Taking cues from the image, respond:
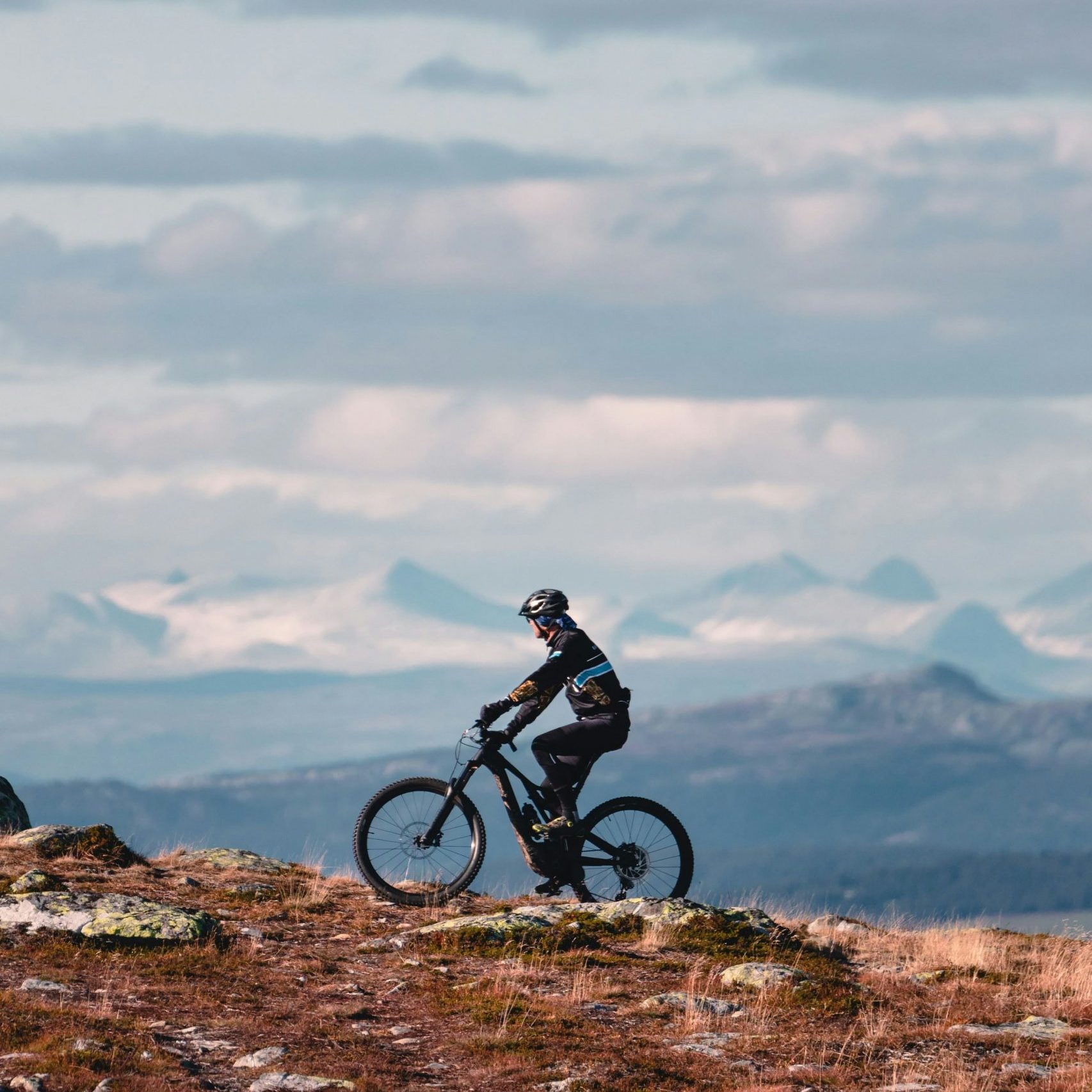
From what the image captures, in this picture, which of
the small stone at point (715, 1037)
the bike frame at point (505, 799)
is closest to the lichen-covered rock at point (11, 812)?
the bike frame at point (505, 799)

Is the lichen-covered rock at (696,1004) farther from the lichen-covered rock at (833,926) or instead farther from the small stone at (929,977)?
the lichen-covered rock at (833,926)

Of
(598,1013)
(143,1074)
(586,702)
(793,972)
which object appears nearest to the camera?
(143,1074)

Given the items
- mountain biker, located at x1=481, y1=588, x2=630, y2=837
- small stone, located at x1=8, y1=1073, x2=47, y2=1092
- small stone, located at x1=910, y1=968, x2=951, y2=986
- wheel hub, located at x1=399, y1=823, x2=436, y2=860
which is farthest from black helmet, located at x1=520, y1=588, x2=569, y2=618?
small stone, located at x1=8, y1=1073, x2=47, y2=1092

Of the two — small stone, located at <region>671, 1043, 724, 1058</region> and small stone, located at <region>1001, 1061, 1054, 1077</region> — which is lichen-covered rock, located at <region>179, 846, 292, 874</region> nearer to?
small stone, located at <region>671, 1043, 724, 1058</region>

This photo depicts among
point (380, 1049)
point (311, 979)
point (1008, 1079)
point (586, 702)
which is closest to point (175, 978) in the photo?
point (311, 979)

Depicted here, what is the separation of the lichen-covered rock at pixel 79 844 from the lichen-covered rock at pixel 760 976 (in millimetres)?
9216

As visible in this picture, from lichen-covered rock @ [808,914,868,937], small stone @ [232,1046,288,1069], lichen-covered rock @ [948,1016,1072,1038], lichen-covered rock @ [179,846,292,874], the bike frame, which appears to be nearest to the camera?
small stone @ [232,1046,288,1069]

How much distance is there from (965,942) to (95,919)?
36.8 ft

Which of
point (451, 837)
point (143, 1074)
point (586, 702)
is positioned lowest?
point (143, 1074)

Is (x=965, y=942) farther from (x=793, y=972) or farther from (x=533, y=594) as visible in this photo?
(x=533, y=594)

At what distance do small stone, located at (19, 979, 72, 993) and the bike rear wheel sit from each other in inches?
284

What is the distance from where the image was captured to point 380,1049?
15828 mm

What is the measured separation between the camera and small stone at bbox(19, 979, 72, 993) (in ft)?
55.5

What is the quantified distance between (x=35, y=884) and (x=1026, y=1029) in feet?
37.1
